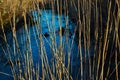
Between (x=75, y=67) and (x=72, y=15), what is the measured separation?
1.43 m

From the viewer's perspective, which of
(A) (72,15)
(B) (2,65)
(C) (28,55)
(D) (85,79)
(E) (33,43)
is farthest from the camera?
(A) (72,15)

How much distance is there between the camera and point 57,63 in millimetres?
1978

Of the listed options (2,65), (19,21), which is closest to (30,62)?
(2,65)

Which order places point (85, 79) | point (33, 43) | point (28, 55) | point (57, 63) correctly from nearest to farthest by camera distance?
point (57, 63) → point (28, 55) → point (85, 79) → point (33, 43)

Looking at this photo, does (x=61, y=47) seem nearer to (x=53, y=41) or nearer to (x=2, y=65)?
(x=53, y=41)

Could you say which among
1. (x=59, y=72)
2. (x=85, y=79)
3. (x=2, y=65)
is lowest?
(x=2, y=65)

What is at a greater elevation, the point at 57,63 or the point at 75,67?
the point at 57,63

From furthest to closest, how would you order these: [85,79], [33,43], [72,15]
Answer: [72,15]
[33,43]
[85,79]

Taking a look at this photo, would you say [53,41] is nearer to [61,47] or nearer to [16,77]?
[61,47]

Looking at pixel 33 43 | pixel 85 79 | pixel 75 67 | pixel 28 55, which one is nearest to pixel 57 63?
pixel 28 55

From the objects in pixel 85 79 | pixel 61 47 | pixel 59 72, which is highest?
pixel 61 47

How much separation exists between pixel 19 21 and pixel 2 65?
1535 millimetres

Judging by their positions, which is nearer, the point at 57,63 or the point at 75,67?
the point at 57,63

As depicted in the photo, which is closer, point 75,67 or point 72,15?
point 75,67
